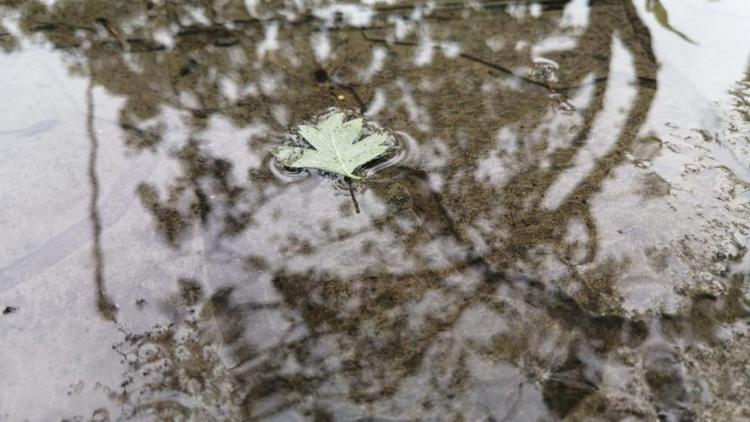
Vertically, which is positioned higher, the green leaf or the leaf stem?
the green leaf

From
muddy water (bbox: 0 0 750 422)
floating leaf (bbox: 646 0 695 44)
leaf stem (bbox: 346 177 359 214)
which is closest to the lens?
muddy water (bbox: 0 0 750 422)

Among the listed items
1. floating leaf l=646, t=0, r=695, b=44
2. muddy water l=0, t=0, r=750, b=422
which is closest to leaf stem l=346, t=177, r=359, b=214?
muddy water l=0, t=0, r=750, b=422

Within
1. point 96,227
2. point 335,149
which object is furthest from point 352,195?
point 96,227

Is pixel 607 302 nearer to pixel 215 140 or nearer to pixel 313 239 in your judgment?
pixel 313 239

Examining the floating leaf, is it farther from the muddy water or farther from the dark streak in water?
the dark streak in water

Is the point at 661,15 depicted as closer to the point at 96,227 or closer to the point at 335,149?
the point at 335,149

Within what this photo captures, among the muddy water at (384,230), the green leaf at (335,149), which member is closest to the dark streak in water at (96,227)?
the muddy water at (384,230)
